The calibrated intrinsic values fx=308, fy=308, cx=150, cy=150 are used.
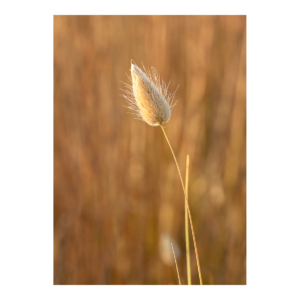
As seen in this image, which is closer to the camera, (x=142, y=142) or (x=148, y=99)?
(x=148, y=99)

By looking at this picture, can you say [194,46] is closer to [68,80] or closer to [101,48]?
[101,48]

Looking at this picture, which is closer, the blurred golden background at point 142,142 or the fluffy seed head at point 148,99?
the fluffy seed head at point 148,99

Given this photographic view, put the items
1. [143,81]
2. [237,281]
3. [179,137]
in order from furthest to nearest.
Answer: [179,137] → [237,281] → [143,81]

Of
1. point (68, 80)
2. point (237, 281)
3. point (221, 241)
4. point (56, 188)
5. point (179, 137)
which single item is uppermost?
point (68, 80)

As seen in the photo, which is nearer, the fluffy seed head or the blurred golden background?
the fluffy seed head

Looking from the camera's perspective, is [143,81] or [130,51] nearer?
[143,81]

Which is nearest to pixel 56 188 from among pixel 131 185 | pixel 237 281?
pixel 131 185

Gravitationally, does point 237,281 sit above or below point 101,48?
below

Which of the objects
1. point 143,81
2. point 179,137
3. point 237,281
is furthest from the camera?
point 179,137
